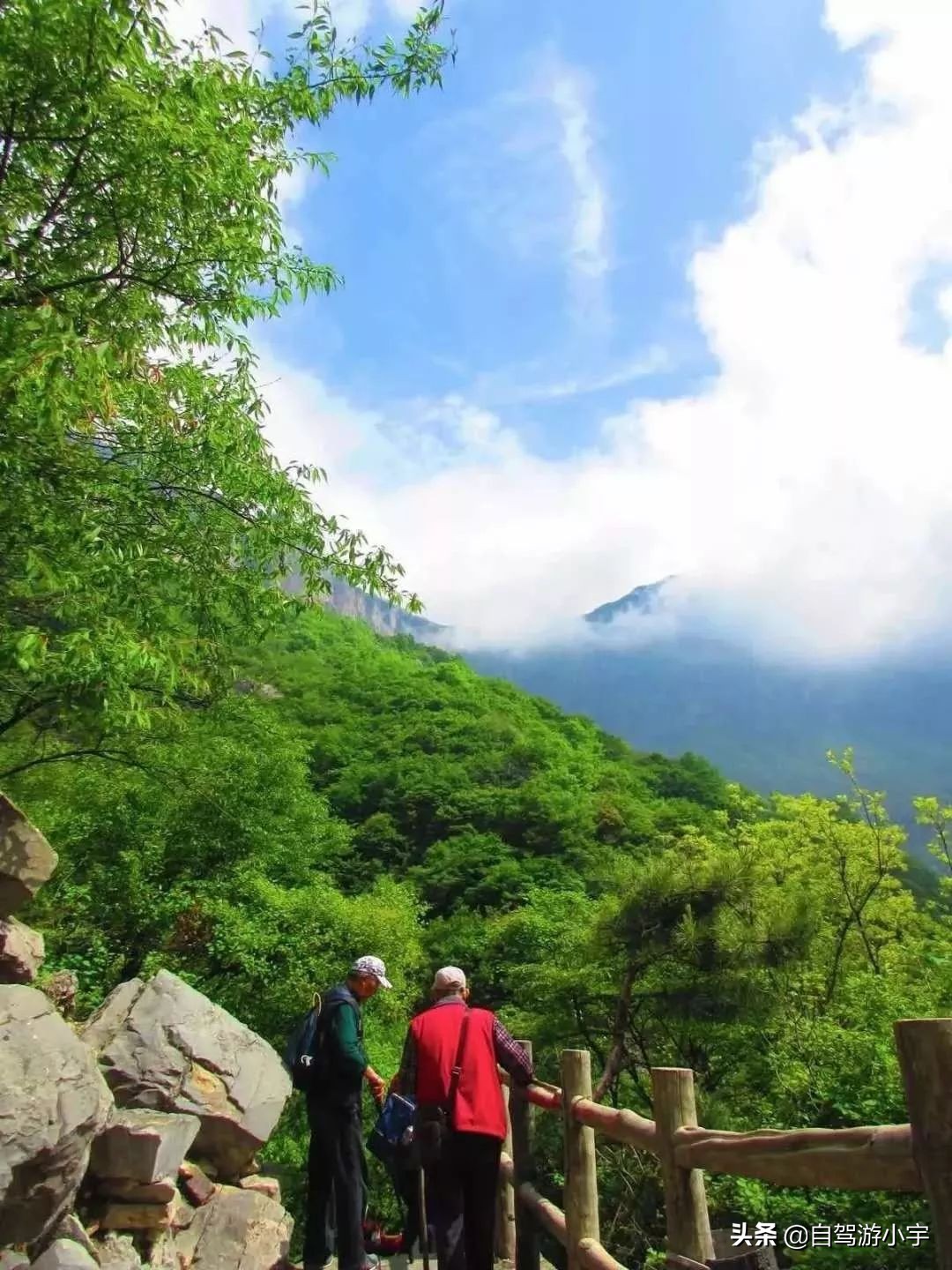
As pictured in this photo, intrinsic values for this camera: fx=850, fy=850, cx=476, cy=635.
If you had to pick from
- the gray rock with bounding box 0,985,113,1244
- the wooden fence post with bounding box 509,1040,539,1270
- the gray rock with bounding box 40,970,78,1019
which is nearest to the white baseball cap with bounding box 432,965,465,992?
the wooden fence post with bounding box 509,1040,539,1270

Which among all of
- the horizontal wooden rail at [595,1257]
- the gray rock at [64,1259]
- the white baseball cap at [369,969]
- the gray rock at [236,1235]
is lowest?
the gray rock at [236,1235]

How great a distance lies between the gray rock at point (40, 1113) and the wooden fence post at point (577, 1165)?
8.04ft

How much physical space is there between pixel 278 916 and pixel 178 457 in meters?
12.9

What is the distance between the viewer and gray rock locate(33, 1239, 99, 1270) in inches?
168

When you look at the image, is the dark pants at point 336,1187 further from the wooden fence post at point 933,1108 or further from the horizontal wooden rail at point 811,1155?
the wooden fence post at point 933,1108

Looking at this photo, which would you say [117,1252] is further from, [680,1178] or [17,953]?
[680,1178]

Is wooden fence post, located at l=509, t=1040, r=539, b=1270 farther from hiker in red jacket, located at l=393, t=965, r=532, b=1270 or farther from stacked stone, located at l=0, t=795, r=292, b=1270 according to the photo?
stacked stone, located at l=0, t=795, r=292, b=1270

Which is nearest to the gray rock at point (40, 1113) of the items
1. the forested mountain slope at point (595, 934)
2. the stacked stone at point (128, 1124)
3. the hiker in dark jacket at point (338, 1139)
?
the stacked stone at point (128, 1124)

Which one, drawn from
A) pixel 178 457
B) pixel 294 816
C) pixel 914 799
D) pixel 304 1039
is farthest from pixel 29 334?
pixel 294 816

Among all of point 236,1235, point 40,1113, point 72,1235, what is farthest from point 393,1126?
point 236,1235

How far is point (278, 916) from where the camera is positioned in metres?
16.2

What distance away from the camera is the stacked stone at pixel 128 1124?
414 cm

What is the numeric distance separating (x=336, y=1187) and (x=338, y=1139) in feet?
0.78

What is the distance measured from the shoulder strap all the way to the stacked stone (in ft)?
6.26
